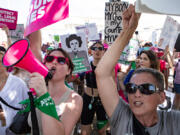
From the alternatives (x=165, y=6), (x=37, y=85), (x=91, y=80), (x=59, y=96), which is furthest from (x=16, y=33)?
(x=165, y=6)

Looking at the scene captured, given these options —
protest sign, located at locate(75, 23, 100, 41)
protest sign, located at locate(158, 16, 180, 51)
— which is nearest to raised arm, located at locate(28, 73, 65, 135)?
protest sign, located at locate(75, 23, 100, 41)

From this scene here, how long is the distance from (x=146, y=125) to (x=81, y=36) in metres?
2.11

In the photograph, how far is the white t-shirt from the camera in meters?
1.92

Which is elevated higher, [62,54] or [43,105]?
[62,54]

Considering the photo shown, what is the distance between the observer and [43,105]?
4.13 feet

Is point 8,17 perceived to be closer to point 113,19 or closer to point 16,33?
point 16,33

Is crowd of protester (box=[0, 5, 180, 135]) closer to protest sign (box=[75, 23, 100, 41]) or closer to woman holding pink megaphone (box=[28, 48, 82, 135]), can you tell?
woman holding pink megaphone (box=[28, 48, 82, 135])

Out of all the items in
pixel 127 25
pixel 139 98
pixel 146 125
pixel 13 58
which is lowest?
pixel 146 125

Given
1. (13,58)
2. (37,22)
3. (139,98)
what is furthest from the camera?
(37,22)

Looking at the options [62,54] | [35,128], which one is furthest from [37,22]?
[35,128]

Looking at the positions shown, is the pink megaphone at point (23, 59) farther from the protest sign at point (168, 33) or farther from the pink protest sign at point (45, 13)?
the protest sign at point (168, 33)

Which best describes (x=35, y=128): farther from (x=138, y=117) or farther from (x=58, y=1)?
(x=58, y=1)

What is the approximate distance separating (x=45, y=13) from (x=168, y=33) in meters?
3.13

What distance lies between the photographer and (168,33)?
3994 millimetres
